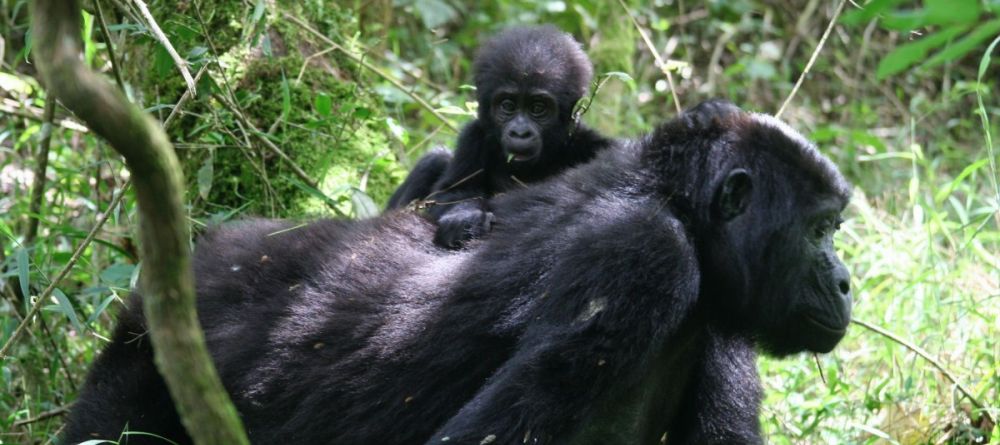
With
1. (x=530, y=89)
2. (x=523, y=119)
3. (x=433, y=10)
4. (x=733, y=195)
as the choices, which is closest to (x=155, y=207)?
(x=733, y=195)

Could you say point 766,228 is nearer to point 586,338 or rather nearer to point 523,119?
point 586,338

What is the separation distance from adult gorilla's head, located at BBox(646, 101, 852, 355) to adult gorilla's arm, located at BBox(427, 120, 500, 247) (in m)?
0.69

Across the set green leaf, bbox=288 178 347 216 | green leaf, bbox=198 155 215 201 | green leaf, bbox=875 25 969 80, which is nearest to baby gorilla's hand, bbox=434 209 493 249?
green leaf, bbox=288 178 347 216

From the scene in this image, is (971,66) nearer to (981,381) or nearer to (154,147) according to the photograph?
(981,381)

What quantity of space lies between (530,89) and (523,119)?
0.18 metres

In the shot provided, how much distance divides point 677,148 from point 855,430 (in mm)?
1556

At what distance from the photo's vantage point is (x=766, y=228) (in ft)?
9.43

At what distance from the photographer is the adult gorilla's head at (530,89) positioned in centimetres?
441

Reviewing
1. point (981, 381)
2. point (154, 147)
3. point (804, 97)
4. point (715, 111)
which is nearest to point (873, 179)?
point (804, 97)

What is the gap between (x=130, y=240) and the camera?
441cm

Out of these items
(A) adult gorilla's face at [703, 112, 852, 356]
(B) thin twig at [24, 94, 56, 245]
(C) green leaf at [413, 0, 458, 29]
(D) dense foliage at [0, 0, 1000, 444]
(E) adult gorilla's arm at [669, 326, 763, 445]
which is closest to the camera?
(A) adult gorilla's face at [703, 112, 852, 356]

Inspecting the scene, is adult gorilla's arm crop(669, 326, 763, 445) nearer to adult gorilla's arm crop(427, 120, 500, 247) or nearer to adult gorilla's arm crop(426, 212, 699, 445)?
adult gorilla's arm crop(426, 212, 699, 445)

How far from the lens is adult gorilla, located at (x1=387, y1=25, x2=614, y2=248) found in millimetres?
4359

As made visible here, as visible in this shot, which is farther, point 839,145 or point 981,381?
point 839,145
